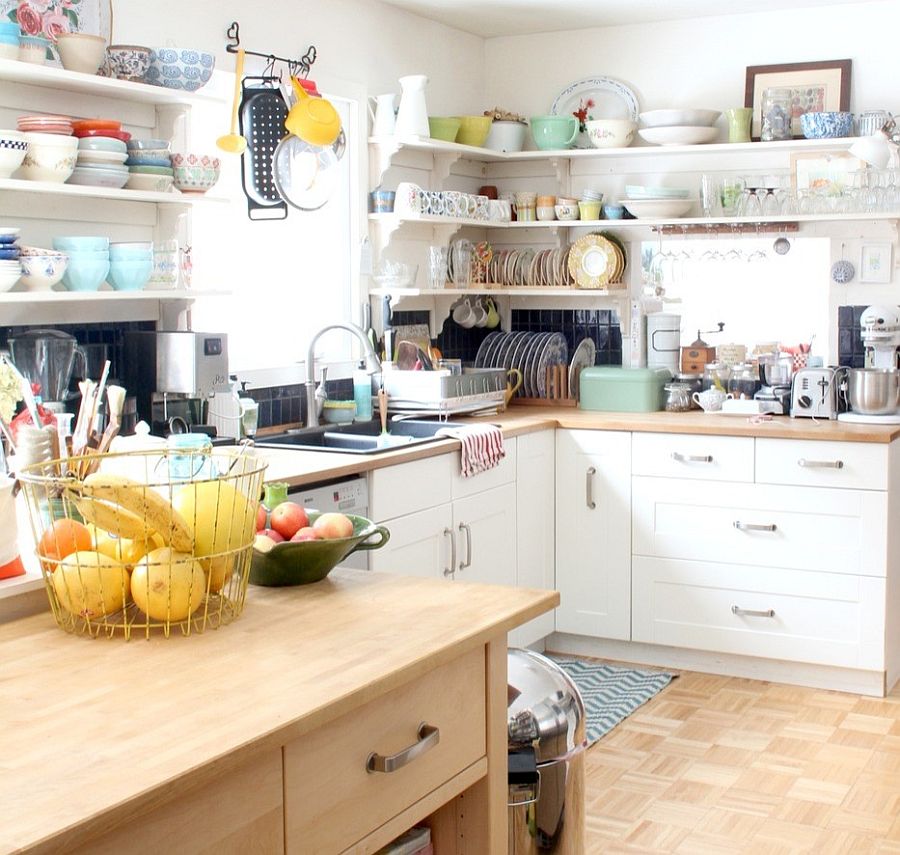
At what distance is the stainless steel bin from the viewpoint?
2.36 m

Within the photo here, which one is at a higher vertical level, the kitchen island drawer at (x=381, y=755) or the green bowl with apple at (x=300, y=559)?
the green bowl with apple at (x=300, y=559)

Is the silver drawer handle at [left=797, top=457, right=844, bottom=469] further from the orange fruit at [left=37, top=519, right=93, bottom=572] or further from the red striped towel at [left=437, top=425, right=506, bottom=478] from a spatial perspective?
the orange fruit at [left=37, top=519, right=93, bottom=572]

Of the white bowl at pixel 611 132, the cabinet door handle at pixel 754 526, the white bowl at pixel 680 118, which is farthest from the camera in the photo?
the white bowl at pixel 611 132

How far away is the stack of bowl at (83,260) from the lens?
325cm

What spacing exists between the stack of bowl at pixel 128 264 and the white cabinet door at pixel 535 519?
5.39 ft

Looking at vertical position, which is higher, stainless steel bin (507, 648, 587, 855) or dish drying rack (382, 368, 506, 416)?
dish drying rack (382, 368, 506, 416)

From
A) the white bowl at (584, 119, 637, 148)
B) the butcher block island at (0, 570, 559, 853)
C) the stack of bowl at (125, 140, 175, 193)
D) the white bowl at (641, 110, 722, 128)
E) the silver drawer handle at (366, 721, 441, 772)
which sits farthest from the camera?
the white bowl at (584, 119, 637, 148)

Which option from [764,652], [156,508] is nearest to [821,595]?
[764,652]

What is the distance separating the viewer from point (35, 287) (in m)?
3.14

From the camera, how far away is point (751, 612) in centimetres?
452

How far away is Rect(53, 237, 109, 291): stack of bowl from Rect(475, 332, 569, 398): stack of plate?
2.30 m

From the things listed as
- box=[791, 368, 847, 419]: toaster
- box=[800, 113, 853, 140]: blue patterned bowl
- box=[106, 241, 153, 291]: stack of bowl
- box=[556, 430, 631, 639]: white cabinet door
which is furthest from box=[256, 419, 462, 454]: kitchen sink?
box=[800, 113, 853, 140]: blue patterned bowl

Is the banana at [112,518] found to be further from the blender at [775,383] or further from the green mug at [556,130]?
the green mug at [556,130]

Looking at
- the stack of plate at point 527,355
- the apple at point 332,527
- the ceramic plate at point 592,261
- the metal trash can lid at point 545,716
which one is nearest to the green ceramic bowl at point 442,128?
the ceramic plate at point 592,261
